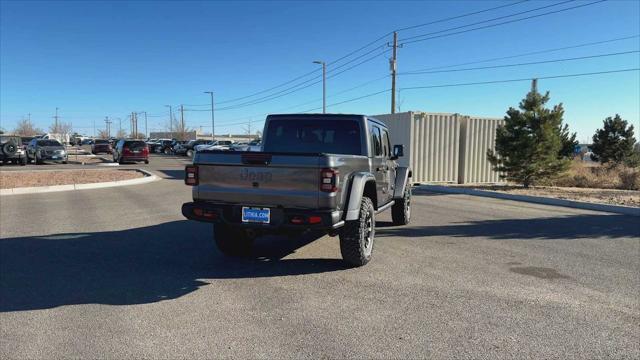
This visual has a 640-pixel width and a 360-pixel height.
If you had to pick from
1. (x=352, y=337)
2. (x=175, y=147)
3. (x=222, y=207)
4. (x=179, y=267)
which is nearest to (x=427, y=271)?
(x=352, y=337)

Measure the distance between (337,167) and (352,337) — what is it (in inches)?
78.2

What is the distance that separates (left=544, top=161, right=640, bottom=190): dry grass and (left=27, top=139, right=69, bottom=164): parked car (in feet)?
93.7

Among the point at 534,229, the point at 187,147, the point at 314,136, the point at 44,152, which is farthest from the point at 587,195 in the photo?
the point at 187,147

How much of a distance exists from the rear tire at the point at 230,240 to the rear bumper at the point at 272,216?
2.47 ft

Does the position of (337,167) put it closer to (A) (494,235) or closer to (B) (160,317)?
(B) (160,317)

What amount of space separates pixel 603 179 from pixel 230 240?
19.4 meters

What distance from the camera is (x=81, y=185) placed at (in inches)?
626

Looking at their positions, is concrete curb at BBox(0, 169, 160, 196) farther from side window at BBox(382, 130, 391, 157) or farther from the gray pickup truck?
side window at BBox(382, 130, 391, 157)

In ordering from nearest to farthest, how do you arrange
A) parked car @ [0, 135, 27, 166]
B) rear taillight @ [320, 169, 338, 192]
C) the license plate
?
rear taillight @ [320, 169, 338, 192], the license plate, parked car @ [0, 135, 27, 166]

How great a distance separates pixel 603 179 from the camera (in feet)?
66.5

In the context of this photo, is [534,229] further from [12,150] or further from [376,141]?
[12,150]

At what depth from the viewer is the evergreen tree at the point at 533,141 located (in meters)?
17.1

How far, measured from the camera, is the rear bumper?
5.11 metres

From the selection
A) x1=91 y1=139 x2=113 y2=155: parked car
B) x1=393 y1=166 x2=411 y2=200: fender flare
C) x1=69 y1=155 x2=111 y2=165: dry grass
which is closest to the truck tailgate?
x1=393 y1=166 x2=411 y2=200: fender flare
